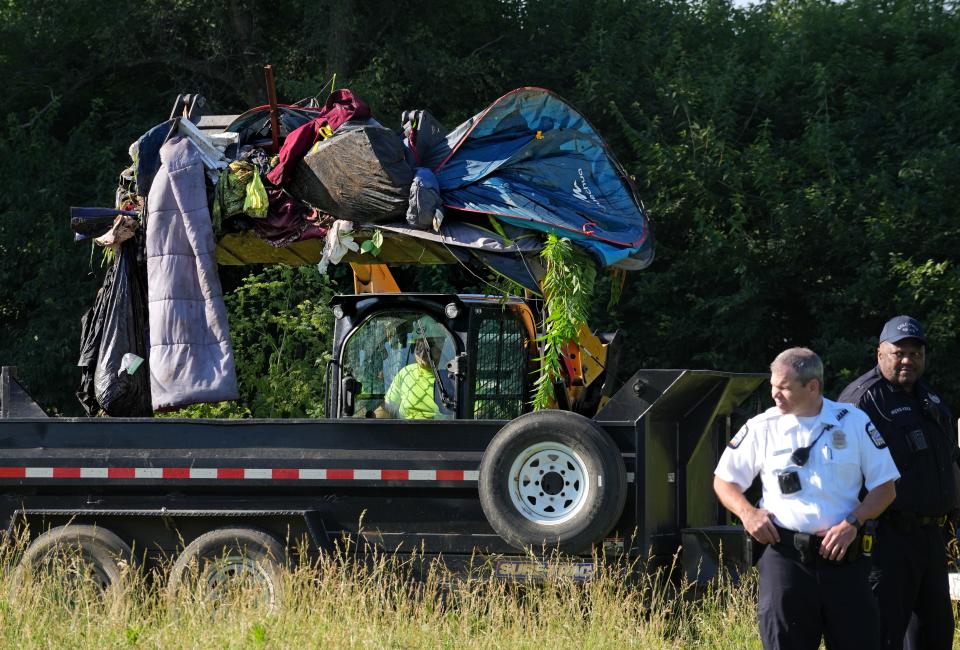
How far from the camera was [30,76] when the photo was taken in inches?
685

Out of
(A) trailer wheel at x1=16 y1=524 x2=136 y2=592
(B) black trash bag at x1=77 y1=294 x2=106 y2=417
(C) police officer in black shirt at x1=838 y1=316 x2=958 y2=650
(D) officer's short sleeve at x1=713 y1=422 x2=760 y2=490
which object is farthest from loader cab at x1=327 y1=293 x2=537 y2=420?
A: (D) officer's short sleeve at x1=713 y1=422 x2=760 y2=490

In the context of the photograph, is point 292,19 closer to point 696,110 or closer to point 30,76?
point 30,76

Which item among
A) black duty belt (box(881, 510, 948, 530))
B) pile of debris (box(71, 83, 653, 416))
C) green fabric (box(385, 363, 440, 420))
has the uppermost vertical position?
pile of debris (box(71, 83, 653, 416))

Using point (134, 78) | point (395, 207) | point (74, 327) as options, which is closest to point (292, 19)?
point (134, 78)

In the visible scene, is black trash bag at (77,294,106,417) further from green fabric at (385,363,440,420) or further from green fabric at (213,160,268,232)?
green fabric at (385,363,440,420)

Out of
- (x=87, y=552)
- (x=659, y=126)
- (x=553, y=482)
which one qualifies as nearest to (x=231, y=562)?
(x=87, y=552)

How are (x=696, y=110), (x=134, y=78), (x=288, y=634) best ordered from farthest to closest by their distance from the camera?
(x=134, y=78) < (x=696, y=110) < (x=288, y=634)

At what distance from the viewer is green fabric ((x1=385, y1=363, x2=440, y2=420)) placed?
852 cm

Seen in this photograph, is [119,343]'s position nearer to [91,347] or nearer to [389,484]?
[91,347]

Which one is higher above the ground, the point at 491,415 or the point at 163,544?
the point at 491,415

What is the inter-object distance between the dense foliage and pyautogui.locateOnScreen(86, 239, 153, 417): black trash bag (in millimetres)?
5770

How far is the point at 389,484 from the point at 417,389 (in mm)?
1021

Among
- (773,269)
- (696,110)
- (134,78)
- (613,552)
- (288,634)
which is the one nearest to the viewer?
(288,634)

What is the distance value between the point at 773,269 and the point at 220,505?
365 inches
